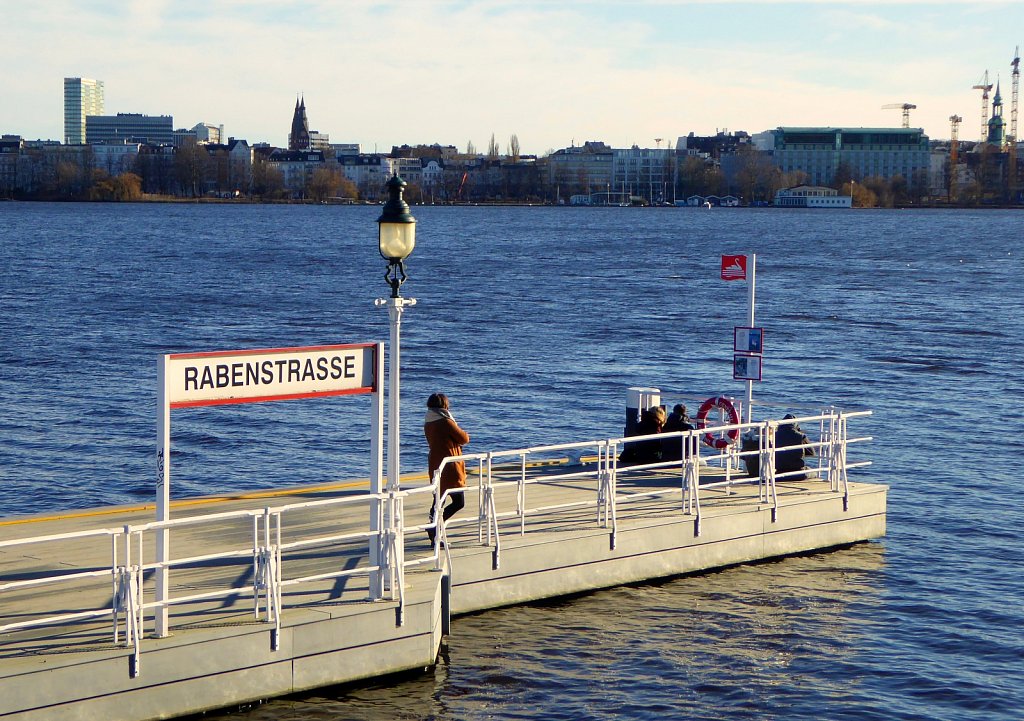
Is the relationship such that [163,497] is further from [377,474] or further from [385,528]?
[385,528]

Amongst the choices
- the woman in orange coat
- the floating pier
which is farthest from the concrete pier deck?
the woman in orange coat

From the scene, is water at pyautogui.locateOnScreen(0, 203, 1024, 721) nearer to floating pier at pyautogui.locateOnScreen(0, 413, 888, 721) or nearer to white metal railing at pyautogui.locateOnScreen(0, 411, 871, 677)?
floating pier at pyautogui.locateOnScreen(0, 413, 888, 721)

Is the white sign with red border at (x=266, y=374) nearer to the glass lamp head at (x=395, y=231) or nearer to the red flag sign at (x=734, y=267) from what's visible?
the glass lamp head at (x=395, y=231)

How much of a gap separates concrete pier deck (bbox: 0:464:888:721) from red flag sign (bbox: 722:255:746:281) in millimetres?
3109

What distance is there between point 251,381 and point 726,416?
9.16m

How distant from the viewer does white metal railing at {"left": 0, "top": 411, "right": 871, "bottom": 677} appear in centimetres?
1070

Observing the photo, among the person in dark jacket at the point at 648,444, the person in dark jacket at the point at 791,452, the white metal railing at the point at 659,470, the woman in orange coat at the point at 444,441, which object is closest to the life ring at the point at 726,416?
the white metal railing at the point at 659,470

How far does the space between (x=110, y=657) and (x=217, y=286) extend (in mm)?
67616

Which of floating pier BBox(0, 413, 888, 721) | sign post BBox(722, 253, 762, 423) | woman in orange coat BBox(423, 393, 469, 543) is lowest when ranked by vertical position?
floating pier BBox(0, 413, 888, 721)

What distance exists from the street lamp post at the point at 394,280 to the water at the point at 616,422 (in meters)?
1.68

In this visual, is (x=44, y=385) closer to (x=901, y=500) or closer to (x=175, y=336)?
(x=175, y=336)

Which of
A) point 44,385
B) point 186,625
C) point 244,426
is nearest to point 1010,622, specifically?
point 186,625

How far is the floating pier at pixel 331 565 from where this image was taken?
10.7 meters

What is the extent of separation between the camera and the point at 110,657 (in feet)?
34.6
